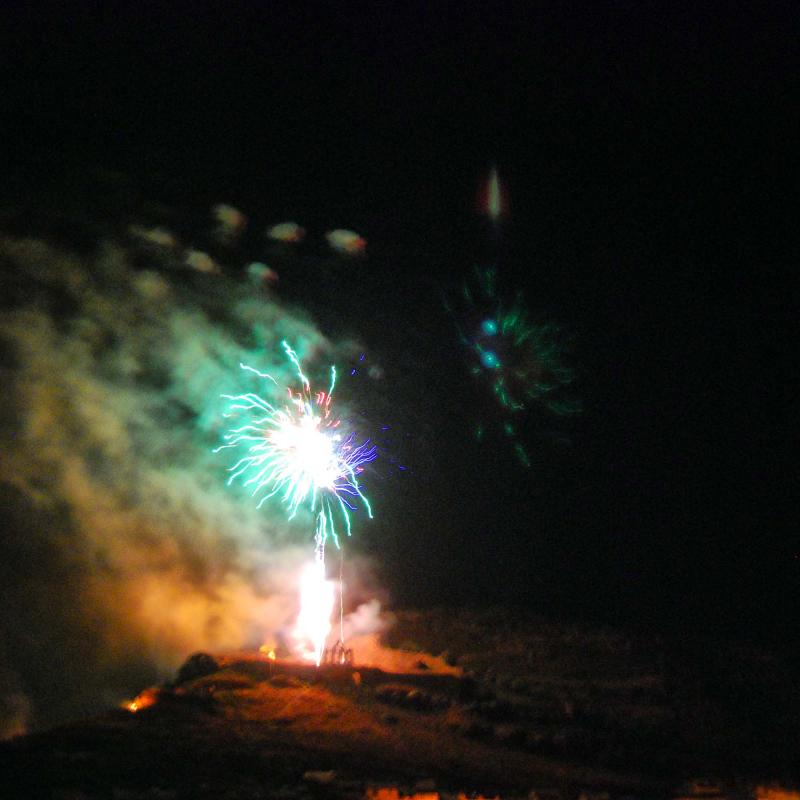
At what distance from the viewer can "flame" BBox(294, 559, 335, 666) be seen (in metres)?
18.6

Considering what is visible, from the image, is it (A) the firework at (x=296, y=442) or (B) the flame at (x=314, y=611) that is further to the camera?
(A) the firework at (x=296, y=442)

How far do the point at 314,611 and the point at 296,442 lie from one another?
5.97 metres

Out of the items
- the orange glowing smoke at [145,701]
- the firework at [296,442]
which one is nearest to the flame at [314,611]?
the firework at [296,442]

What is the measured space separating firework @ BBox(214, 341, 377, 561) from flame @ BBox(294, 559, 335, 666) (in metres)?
0.76

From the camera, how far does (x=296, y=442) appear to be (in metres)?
18.9

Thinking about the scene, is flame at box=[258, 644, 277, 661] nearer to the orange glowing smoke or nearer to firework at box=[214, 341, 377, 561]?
Result: firework at box=[214, 341, 377, 561]

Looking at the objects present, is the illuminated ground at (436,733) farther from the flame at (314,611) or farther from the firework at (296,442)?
the firework at (296,442)

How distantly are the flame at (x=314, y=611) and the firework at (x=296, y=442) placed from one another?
759 millimetres

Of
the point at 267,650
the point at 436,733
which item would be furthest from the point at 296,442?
the point at 436,733

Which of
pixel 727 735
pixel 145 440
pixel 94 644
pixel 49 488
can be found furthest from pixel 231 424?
pixel 727 735

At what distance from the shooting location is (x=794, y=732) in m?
12.5

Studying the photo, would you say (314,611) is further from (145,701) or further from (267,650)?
(145,701)

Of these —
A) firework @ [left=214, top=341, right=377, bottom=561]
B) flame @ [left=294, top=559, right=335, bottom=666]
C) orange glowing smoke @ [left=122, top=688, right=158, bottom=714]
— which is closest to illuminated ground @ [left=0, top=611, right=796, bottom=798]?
orange glowing smoke @ [left=122, top=688, right=158, bottom=714]

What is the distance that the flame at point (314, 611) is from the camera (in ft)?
61.0
